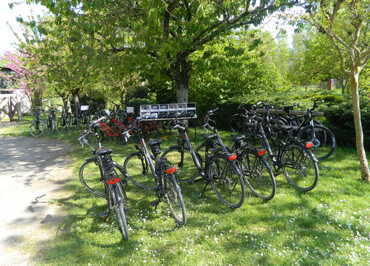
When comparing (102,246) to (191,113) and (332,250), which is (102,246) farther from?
(191,113)

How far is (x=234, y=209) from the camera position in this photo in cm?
344

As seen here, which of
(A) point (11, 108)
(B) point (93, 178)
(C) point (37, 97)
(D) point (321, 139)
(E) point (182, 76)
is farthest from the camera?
(A) point (11, 108)

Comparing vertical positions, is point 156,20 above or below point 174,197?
above

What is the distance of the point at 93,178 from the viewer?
4.89m

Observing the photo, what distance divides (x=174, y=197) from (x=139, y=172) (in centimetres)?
194

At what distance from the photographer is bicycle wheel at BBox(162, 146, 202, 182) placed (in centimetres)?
424

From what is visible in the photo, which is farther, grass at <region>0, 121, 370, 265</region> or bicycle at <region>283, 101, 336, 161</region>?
bicycle at <region>283, 101, 336, 161</region>

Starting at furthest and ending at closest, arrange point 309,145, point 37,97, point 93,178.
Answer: point 37,97
point 93,178
point 309,145

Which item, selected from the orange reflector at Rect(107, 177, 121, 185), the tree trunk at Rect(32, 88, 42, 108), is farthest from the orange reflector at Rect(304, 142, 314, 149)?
the tree trunk at Rect(32, 88, 42, 108)

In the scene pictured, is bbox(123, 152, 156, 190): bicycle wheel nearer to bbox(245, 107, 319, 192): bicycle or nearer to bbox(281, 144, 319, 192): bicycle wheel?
bbox(245, 107, 319, 192): bicycle

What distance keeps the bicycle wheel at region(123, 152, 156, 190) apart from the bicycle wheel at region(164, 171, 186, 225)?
85cm

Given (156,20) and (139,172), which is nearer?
(139,172)

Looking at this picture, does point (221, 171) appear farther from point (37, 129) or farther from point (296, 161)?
point (37, 129)

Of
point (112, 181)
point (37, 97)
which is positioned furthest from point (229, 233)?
point (37, 97)
